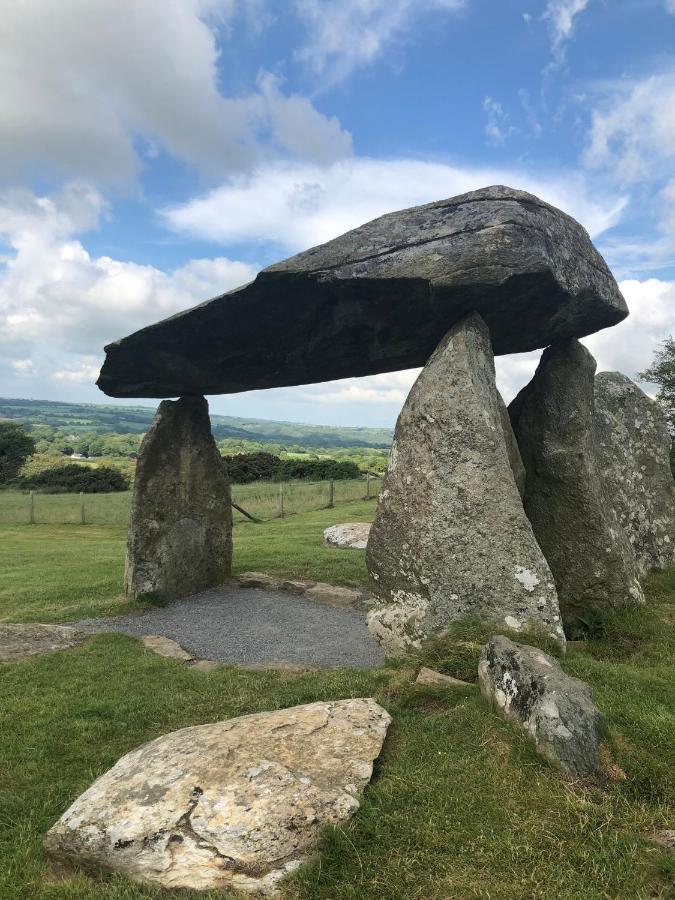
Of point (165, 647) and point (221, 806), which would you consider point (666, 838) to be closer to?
point (221, 806)

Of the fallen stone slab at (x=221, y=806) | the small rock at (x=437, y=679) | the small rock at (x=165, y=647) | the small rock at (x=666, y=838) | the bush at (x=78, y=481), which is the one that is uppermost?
the small rock at (x=666, y=838)

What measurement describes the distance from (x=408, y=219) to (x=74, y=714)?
7.37 metres

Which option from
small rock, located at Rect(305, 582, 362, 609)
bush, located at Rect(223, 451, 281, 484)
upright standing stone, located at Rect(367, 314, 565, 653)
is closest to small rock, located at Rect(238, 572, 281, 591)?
small rock, located at Rect(305, 582, 362, 609)

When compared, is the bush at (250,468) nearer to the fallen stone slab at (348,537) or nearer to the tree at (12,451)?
the tree at (12,451)

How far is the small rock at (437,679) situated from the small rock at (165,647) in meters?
4.25

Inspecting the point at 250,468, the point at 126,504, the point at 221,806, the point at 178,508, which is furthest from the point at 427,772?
the point at 250,468

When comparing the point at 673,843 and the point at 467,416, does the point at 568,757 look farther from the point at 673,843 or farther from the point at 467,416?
the point at 467,416

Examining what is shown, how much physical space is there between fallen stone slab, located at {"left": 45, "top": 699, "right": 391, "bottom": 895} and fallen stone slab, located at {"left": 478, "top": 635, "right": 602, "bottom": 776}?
1.12m

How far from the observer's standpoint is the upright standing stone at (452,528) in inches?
290

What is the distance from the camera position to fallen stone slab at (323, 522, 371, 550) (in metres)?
19.6

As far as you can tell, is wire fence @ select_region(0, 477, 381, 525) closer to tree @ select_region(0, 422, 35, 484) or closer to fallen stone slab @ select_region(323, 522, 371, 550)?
fallen stone slab @ select_region(323, 522, 371, 550)

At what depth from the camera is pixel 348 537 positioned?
1995 cm

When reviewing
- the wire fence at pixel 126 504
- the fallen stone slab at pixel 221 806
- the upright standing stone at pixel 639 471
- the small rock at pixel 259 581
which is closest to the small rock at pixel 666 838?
the fallen stone slab at pixel 221 806

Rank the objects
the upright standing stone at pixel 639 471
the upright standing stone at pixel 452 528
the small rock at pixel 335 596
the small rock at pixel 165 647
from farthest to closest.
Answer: the small rock at pixel 335 596 < the upright standing stone at pixel 639 471 < the small rock at pixel 165 647 < the upright standing stone at pixel 452 528
